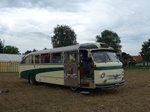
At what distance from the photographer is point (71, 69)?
1421 centimetres

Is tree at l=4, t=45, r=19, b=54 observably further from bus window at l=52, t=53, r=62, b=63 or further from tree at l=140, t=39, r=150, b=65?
bus window at l=52, t=53, r=62, b=63

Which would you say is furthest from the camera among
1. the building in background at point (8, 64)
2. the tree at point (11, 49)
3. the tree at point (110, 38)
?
the tree at point (11, 49)

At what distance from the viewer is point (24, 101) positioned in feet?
36.6

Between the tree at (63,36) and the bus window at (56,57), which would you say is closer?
the bus window at (56,57)

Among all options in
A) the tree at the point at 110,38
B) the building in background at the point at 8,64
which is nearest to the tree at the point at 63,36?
the tree at the point at 110,38

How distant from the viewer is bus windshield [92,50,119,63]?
13023mm

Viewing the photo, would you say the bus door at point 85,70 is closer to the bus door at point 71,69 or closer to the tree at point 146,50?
the bus door at point 71,69

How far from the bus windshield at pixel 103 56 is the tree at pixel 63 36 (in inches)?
2578

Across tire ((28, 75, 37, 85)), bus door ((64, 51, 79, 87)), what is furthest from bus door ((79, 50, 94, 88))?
tire ((28, 75, 37, 85))

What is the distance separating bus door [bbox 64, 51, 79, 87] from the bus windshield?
1.22 metres

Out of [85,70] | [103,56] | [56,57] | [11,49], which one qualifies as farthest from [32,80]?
[11,49]

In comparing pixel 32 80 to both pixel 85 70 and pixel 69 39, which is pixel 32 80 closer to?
pixel 85 70

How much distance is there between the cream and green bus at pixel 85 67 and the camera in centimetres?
1263

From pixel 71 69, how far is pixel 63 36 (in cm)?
6684
